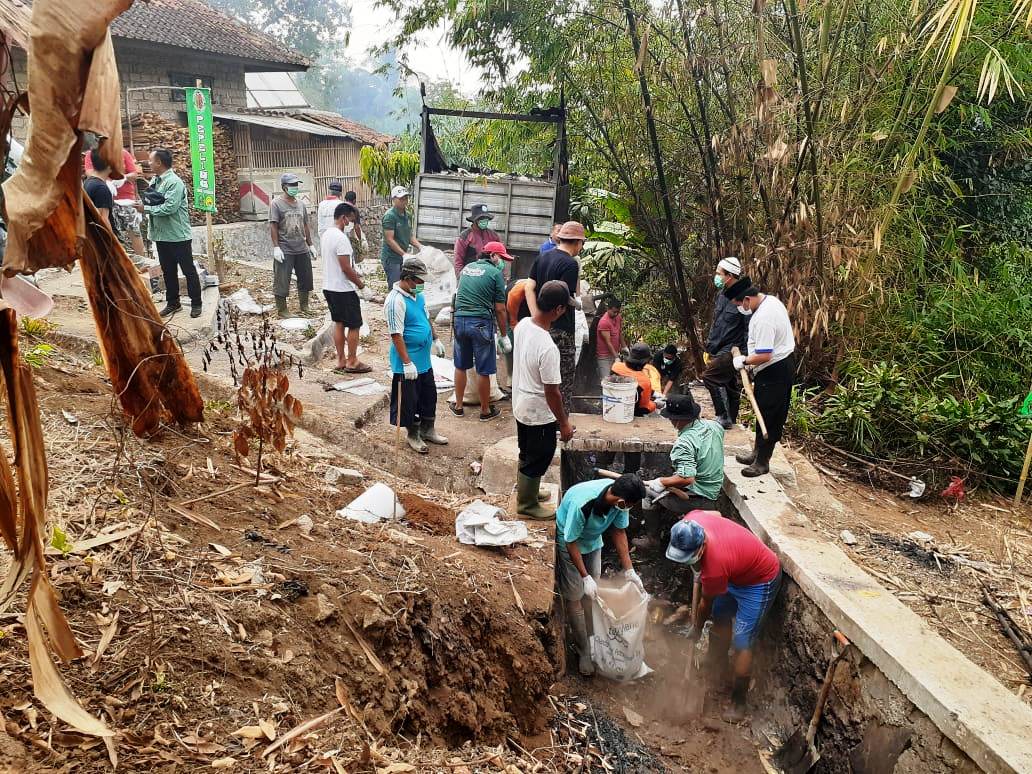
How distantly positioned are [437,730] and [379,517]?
1.52m

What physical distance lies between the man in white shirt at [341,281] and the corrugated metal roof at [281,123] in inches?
429

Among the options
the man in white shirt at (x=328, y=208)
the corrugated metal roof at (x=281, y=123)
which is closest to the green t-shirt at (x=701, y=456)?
the man in white shirt at (x=328, y=208)

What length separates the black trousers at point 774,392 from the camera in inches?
221

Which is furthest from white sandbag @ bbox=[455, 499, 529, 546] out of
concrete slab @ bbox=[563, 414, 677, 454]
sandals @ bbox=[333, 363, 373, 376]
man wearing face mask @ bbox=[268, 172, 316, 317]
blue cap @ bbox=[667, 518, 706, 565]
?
man wearing face mask @ bbox=[268, 172, 316, 317]

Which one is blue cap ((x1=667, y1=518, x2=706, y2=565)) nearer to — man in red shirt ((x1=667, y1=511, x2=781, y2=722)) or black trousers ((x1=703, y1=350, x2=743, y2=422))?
man in red shirt ((x1=667, y1=511, x2=781, y2=722))

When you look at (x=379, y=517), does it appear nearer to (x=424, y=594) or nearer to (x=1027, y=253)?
(x=424, y=594)

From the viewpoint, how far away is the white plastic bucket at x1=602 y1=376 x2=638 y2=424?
259 inches

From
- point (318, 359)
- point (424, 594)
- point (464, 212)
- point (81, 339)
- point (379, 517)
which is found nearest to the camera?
point (424, 594)

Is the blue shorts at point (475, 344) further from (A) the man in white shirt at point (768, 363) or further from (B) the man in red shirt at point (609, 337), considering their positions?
(A) the man in white shirt at point (768, 363)

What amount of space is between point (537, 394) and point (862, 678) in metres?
2.58

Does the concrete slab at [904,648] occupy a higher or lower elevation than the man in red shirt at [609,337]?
lower

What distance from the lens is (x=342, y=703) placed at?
9.23ft

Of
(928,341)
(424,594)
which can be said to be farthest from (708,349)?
(424,594)

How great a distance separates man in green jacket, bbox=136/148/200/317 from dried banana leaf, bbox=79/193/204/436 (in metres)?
3.68
